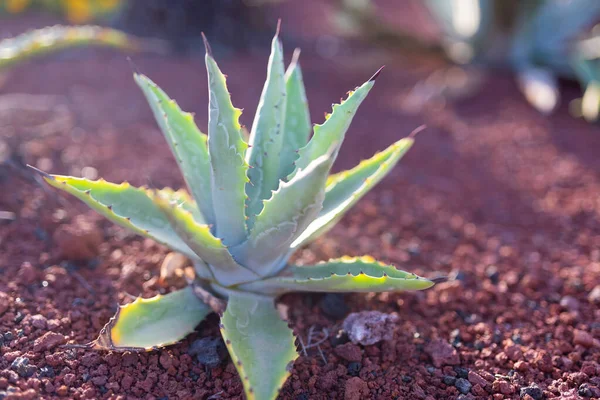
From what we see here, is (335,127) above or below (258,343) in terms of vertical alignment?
above

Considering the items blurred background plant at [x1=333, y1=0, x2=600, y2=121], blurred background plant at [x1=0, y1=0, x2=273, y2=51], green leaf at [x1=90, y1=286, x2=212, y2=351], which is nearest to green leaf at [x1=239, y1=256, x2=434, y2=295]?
green leaf at [x1=90, y1=286, x2=212, y2=351]

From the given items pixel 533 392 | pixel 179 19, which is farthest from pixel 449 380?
pixel 179 19

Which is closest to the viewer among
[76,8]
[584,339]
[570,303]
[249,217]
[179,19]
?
[249,217]

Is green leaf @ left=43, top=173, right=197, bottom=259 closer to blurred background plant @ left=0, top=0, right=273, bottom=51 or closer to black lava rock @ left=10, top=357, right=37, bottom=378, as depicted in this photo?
black lava rock @ left=10, top=357, right=37, bottom=378

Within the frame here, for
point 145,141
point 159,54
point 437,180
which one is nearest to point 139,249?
point 145,141

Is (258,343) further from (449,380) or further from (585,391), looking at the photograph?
(585,391)

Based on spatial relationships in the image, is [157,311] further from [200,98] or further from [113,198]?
[200,98]
